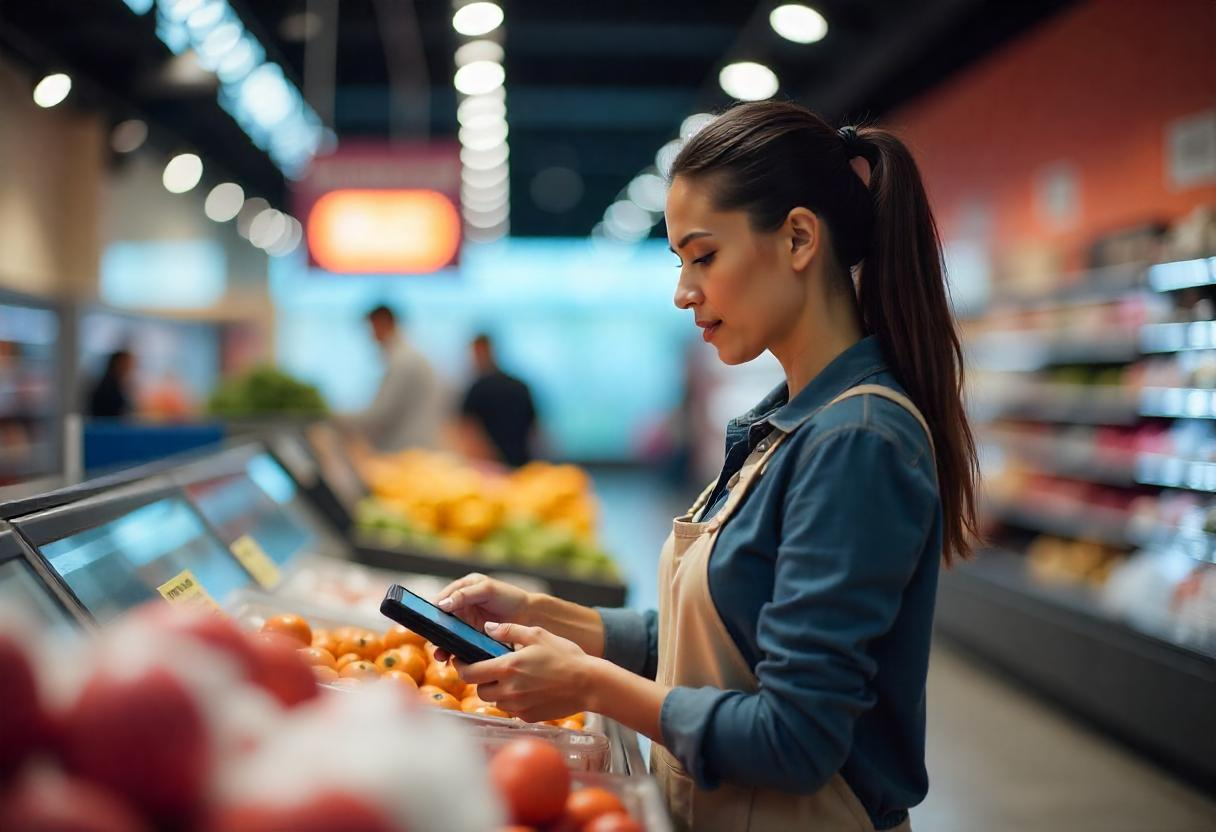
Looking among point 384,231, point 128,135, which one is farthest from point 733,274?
point 128,135

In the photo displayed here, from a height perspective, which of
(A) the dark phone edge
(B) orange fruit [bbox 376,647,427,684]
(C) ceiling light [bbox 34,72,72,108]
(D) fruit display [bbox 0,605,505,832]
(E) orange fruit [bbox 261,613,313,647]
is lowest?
(B) orange fruit [bbox 376,647,427,684]

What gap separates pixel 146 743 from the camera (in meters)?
0.77

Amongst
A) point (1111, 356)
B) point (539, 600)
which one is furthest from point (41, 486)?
point (1111, 356)

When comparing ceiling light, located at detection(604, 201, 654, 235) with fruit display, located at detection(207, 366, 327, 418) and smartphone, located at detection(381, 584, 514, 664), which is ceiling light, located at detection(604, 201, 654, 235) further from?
smartphone, located at detection(381, 584, 514, 664)

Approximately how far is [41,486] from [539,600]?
129 centimetres

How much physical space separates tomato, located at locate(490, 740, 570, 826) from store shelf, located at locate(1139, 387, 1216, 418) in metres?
4.83

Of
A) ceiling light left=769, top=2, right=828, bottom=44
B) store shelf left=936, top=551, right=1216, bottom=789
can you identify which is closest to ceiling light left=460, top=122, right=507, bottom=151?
ceiling light left=769, top=2, right=828, bottom=44

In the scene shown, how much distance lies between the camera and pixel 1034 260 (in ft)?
24.0

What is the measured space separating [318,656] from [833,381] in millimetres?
1020

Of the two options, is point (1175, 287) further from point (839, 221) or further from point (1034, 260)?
point (839, 221)

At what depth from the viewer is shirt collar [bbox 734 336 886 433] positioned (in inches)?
57.4

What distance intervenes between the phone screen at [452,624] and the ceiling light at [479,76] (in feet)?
21.2

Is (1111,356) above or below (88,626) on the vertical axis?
above

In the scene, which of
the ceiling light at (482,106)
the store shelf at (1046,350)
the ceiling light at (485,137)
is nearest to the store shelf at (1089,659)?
the store shelf at (1046,350)
